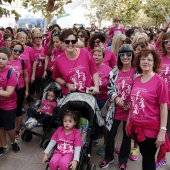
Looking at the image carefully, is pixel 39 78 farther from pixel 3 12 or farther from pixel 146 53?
pixel 146 53

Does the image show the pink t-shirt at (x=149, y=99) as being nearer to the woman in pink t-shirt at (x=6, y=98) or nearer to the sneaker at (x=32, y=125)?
the woman in pink t-shirt at (x=6, y=98)

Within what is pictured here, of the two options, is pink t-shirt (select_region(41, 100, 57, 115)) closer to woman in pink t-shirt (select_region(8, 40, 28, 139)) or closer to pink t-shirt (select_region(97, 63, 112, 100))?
woman in pink t-shirt (select_region(8, 40, 28, 139))

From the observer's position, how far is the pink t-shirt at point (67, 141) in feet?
11.0

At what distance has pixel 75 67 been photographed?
3877 millimetres

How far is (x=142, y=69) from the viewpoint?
9.98 ft

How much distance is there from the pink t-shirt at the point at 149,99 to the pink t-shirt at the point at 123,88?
0.57m

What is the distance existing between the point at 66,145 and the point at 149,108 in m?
1.20

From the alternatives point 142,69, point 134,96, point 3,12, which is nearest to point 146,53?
point 142,69

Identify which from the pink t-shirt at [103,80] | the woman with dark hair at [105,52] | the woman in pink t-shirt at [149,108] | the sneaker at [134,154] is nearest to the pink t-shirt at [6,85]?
the pink t-shirt at [103,80]

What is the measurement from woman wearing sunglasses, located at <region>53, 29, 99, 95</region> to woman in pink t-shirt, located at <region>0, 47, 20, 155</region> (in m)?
0.74

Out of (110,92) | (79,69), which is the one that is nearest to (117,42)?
(79,69)

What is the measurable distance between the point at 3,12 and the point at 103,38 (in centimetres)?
259

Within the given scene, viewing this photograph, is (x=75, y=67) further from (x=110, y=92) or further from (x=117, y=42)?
(x=117, y=42)

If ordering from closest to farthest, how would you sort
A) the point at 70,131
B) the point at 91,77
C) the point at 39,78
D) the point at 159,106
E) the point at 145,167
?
the point at 159,106, the point at 145,167, the point at 70,131, the point at 91,77, the point at 39,78
